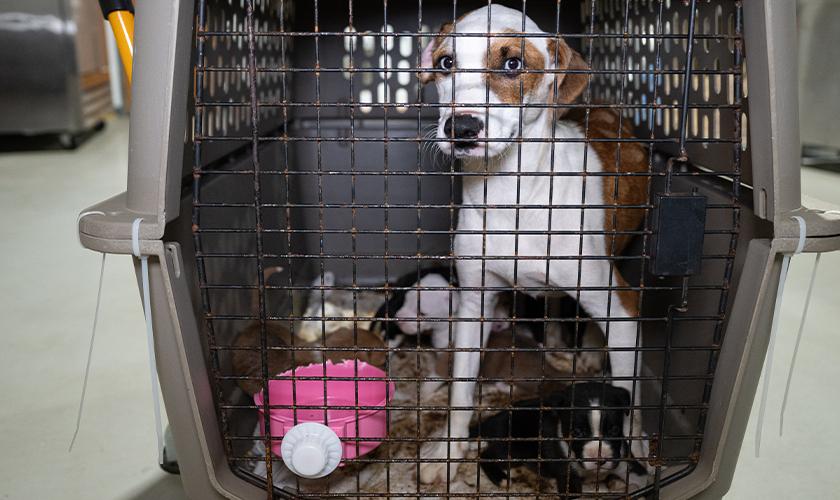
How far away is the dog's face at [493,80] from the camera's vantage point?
110cm

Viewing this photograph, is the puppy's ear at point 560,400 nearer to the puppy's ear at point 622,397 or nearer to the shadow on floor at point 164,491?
the puppy's ear at point 622,397

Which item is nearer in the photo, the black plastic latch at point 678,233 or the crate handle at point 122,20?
the black plastic latch at point 678,233

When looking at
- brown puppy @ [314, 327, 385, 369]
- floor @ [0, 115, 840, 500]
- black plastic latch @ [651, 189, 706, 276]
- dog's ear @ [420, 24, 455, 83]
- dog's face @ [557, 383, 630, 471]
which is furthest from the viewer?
brown puppy @ [314, 327, 385, 369]

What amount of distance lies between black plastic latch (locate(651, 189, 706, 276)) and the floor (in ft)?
2.06

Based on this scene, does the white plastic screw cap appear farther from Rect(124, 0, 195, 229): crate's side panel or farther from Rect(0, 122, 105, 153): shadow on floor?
Rect(0, 122, 105, 153): shadow on floor

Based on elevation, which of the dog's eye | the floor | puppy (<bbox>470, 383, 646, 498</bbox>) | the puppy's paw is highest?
the dog's eye

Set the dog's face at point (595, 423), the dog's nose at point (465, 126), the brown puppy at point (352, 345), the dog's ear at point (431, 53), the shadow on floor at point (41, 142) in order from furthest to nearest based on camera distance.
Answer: the shadow on floor at point (41, 142)
the brown puppy at point (352, 345)
the dog's ear at point (431, 53)
the dog's face at point (595, 423)
the dog's nose at point (465, 126)

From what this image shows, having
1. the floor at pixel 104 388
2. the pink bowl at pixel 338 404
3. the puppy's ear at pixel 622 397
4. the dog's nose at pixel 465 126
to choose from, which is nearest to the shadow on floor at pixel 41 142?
the floor at pixel 104 388

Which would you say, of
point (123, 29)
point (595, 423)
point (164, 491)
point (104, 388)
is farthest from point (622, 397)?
point (104, 388)

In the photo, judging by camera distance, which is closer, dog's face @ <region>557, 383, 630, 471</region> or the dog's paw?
dog's face @ <region>557, 383, 630, 471</region>

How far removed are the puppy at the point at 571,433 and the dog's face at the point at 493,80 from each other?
0.49 metres

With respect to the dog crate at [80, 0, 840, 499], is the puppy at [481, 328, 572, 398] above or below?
below

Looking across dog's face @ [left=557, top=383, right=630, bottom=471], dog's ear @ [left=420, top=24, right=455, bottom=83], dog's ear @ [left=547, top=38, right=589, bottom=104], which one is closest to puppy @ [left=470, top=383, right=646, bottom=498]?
dog's face @ [left=557, top=383, right=630, bottom=471]

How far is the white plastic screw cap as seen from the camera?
1.00 meters
